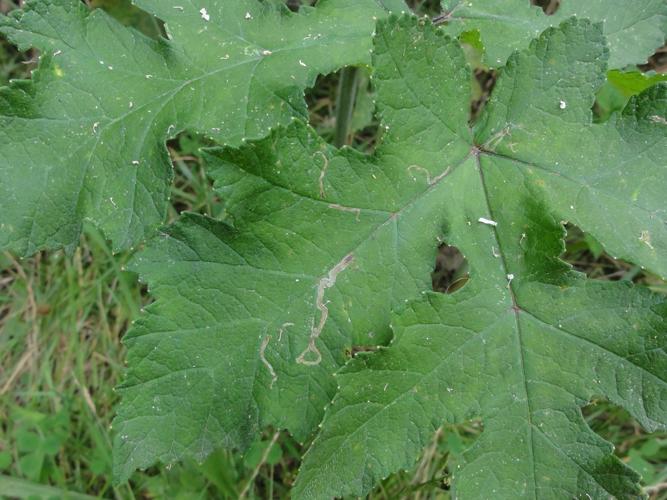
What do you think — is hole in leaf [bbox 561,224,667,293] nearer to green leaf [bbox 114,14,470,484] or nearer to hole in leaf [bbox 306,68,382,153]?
hole in leaf [bbox 306,68,382,153]

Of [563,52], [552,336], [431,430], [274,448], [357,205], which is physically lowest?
[274,448]

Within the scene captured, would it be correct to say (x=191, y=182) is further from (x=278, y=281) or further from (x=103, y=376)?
(x=278, y=281)

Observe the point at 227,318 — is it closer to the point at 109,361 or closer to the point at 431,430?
the point at 431,430

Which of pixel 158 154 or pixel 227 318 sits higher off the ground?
pixel 158 154

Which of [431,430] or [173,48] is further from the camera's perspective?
[173,48]


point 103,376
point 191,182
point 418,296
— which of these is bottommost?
point 103,376

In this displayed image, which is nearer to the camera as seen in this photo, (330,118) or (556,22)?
(556,22)

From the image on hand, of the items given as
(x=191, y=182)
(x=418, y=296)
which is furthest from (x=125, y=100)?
(x=191, y=182)

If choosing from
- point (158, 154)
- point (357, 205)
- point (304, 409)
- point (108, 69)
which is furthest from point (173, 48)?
point (304, 409)
